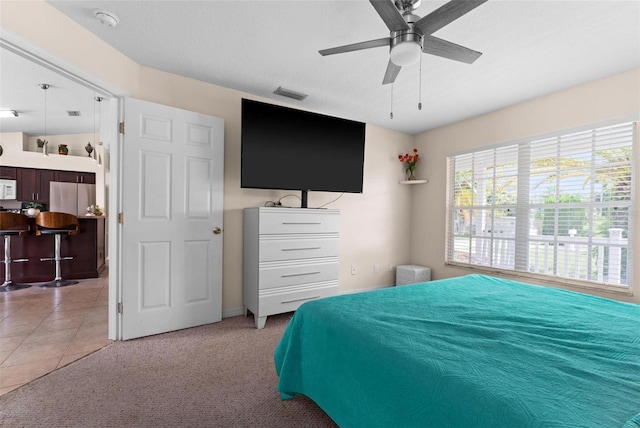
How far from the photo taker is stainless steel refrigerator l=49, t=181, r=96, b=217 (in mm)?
5750

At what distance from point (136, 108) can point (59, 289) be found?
329 cm

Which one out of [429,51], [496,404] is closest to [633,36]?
[429,51]

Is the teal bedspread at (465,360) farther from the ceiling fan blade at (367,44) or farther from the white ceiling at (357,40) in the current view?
the white ceiling at (357,40)

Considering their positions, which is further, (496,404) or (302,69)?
(302,69)

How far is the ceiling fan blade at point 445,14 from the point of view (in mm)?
1312

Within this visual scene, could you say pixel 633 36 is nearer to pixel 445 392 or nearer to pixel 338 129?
pixel 338 129

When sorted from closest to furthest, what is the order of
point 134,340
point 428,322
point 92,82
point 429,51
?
point 428,322, point 429,51, point 92,82, point 134,340

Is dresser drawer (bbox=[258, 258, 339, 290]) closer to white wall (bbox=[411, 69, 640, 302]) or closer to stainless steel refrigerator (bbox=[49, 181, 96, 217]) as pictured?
white wall (bbox=[411, 69, 640, 302])

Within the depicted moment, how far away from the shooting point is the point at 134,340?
2.51 meters

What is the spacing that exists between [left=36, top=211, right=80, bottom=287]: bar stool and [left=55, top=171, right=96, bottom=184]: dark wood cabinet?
190 centimetres

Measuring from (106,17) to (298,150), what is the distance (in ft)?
5.84

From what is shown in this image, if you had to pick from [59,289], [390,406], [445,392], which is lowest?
[59,289]

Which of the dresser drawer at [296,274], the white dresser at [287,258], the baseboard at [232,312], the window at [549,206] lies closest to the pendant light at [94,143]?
the white dresser at [287,258]

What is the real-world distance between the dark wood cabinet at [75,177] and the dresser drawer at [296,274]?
17.9 feet
